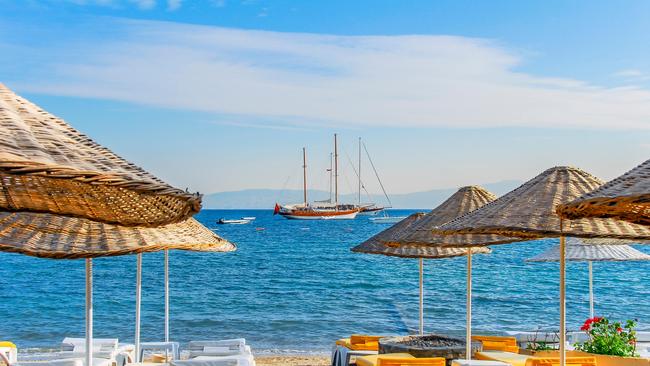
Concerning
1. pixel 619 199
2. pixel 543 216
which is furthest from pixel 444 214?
pixel 619 199

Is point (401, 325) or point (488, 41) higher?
point (488, 41)

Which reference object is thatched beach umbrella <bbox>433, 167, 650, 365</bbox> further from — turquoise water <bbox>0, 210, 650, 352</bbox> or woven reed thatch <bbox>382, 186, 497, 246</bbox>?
turquoise water <bbox>0, 210, 650, 352</bbox>

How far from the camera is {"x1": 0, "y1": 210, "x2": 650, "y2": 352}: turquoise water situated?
905 inches

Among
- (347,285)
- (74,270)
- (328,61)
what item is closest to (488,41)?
(328,61)

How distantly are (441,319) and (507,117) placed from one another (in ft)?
49.7

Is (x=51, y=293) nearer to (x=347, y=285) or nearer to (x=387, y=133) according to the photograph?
(x=347, y=285)

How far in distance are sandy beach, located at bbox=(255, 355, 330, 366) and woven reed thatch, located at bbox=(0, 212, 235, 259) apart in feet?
27.2

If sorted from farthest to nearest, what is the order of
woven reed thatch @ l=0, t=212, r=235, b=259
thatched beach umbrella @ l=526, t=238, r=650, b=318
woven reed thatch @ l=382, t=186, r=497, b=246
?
thatched beach umbrella @ l=526, t=238, r=650, b=318, woven reed thatch @ l=382, t=186, r=497, b=246, woven reed thatch @ l=0, t=212, r=235, b=259

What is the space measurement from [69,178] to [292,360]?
43.1ft

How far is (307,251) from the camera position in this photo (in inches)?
2234

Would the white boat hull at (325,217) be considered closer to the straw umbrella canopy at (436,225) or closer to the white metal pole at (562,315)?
the straw umbrella canopy at (436,225)

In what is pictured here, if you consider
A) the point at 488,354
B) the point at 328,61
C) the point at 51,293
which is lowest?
the point at 51,293

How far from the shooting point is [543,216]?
5.82 metres

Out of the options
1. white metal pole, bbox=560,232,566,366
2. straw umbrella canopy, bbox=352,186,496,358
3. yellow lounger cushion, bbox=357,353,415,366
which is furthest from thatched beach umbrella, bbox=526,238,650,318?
white metal pole, bbox=560,232,566,366
